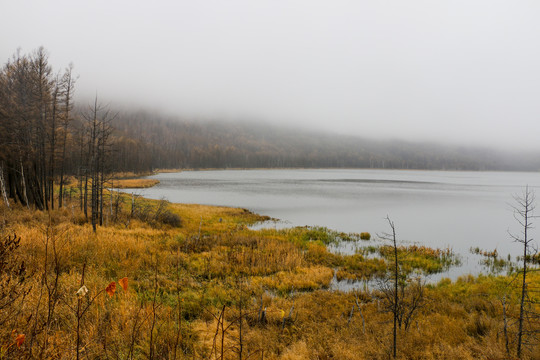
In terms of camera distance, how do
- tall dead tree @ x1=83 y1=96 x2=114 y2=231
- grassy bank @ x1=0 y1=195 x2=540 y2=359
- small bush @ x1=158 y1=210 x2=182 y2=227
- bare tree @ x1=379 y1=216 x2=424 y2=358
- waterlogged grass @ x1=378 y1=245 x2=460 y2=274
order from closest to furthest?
grassy bank @ x1=0 y1=195 x2=540 y2=359 → bare tree @ x1=379 y1=216 x2=424 y2=358 → waterlogged grass @ x1=378 y1=245 x2=460 y2=274 → tall dead tree @ x1=83 y1=96 x2=114 y2=231 → small bush @ x1=158 y1=210 x2=182 y2=227

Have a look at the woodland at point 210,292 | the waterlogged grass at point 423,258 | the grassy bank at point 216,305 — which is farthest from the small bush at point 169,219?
the waterlogged grass at point 423,258

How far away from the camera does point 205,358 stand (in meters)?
4.62

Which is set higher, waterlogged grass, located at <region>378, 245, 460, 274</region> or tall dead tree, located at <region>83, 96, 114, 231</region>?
tall dead tree, located at <region>83, 96, 114, 231</region>

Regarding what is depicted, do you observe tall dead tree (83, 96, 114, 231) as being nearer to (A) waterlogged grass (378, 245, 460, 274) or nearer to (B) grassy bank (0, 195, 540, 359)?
(B) grassy bank (0, 195, 540, 359)

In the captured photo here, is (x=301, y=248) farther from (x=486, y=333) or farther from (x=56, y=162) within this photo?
(x=56, y=162)

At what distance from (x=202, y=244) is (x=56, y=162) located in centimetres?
1665

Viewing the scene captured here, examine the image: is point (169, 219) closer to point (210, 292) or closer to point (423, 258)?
point (210, 292)

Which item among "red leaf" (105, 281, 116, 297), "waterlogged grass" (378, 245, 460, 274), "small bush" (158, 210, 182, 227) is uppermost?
"red leaf" (105, 281, 116, 297)

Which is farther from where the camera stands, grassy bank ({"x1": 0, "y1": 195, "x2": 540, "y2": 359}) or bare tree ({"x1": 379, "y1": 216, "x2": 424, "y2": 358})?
bare tree ({"x1": 379, "y1": 216, "x2": 424, "y2": 358})

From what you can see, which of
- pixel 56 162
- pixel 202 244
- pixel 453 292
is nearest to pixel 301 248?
pixel 202 244

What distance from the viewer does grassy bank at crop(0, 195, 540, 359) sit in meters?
4.16

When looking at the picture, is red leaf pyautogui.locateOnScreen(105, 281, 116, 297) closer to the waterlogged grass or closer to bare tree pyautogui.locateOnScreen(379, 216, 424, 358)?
bare tree pyautogui.locateOnScreen(379, 216, 424, 358)

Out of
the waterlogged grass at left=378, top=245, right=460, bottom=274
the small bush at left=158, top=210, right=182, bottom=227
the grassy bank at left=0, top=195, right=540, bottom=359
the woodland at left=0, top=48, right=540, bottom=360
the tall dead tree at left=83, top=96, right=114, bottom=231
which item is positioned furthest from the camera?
the small bush at left=158, top=210, right=182, bottom=227

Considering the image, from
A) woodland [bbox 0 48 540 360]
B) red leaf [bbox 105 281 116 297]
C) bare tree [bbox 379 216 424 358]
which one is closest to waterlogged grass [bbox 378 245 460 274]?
woodland [bbox 0 48 540 360]
